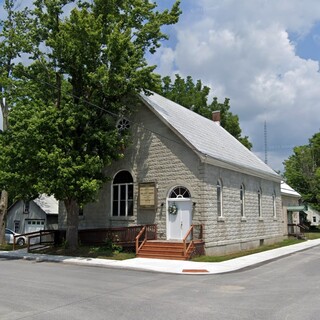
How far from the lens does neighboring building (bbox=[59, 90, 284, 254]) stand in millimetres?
20672

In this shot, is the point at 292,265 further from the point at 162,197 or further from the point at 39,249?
the point at 39,249

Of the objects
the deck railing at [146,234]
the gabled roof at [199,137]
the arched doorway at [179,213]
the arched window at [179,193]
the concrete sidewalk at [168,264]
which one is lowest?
the concrete sidewalk at [168,264]

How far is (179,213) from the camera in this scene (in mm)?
20891

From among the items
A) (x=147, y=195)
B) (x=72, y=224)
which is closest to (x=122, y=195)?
(x=147, y=195)

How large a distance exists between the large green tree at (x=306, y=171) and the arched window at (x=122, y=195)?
3502 cm

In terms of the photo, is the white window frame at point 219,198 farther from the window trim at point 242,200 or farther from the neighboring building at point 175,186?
the window trim at point 242,200

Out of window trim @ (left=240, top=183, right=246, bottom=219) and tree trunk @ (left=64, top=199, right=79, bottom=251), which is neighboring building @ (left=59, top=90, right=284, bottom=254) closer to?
window trim @ (left=240, top=183, right=246, bottom=219)

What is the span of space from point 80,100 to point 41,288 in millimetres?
11341

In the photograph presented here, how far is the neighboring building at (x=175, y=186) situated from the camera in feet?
67.8

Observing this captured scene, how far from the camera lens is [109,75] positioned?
19125mm

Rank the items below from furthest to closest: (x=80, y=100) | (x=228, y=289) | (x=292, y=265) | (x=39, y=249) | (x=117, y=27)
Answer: (x=39, y=249) < (x=80, y=100) < (x=117, y=27) < (x=292, y=265) < (x=228, y=289)

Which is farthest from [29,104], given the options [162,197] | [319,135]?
[319,135]

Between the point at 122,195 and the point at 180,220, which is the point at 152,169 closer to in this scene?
the point at 122,195

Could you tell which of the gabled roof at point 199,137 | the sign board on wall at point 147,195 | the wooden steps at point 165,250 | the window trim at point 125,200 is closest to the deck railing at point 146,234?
the wooden steps at point 165,250
